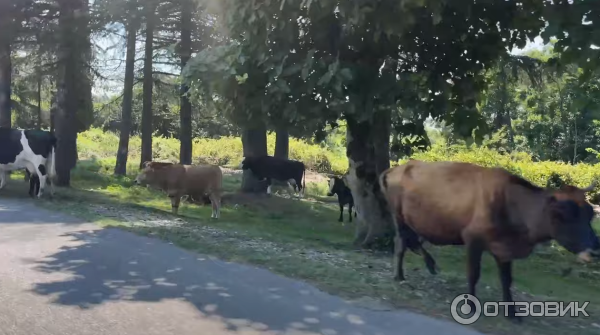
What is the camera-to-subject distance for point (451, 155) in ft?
117

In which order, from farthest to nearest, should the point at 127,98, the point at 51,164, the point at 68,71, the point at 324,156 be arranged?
the point at 324,156 → the point at 127,98 → the point at 68,71 → the point at 51,164

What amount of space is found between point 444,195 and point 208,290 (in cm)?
296

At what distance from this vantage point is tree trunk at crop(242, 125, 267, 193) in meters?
22.5

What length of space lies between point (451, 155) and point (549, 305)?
93.9 feet

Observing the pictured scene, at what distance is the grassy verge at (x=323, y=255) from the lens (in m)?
7.43

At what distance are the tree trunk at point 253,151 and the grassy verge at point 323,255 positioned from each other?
5.22 ft

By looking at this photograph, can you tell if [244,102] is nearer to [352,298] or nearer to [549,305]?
Result: [352,298]

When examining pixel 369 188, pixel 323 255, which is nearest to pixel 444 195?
pixel 323 255

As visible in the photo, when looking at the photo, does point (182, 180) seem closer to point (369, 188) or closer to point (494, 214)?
point (369, 188)

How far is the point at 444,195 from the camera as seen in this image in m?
7.61

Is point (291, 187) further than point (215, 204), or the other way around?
point (291, 187)

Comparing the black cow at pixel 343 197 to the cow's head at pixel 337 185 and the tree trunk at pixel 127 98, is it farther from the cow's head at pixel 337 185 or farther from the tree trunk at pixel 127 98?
the tree trunk at pixel 127 98

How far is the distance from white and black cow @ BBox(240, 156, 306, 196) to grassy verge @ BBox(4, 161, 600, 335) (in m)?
1.86

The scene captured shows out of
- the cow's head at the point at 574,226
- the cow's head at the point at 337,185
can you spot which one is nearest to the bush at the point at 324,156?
the cow's head at the point at 337,185
